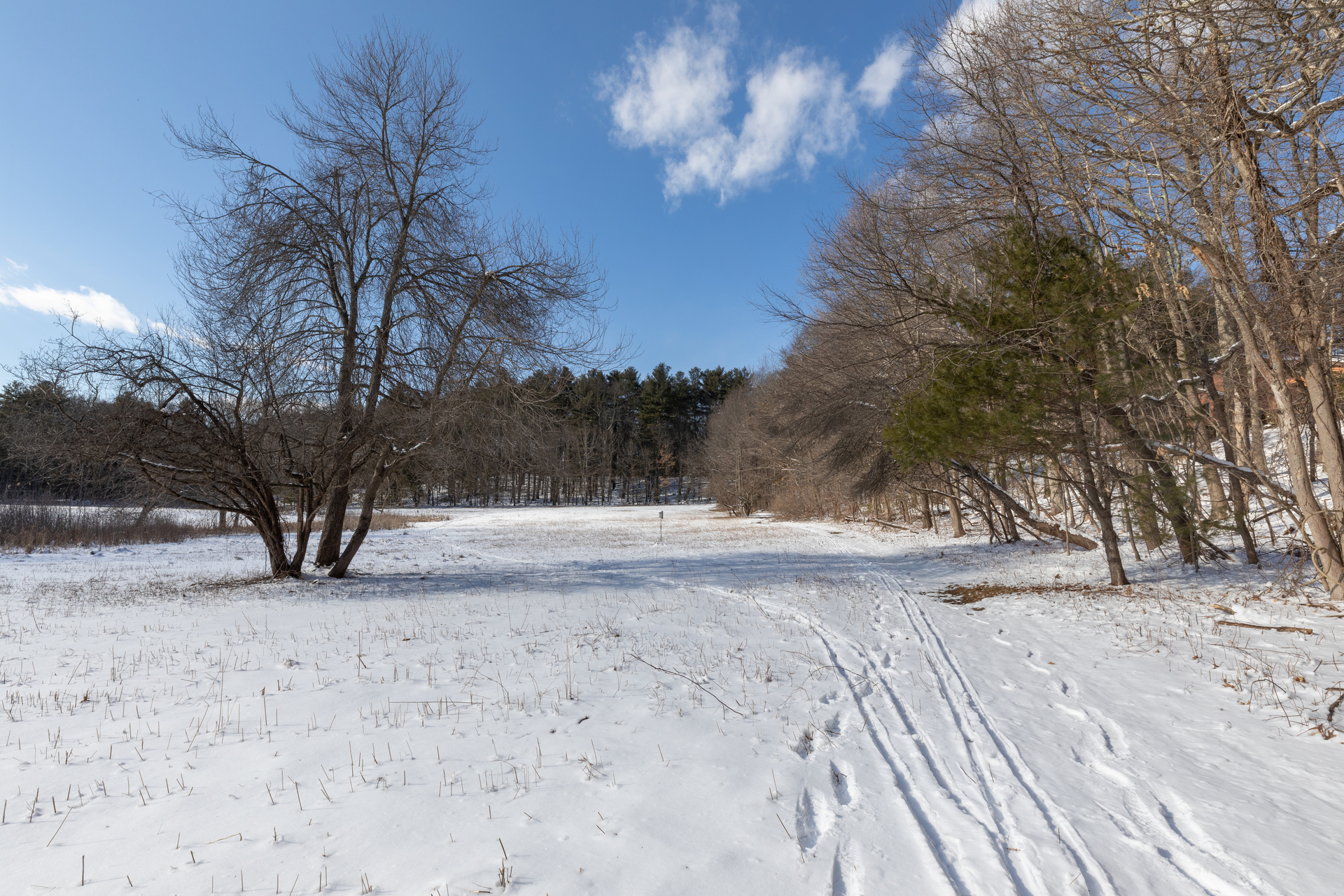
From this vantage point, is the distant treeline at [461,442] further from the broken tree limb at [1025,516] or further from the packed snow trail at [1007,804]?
the broken tree limb at [1025,516]

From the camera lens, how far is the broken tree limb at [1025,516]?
49.0ft

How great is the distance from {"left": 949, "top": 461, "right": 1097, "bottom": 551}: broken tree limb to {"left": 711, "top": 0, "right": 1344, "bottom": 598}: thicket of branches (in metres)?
1.20

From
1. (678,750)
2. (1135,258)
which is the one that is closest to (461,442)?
(678,750)

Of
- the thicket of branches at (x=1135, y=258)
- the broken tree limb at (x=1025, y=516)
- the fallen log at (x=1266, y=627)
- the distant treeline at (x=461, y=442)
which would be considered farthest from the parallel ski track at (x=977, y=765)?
the broken tree limb at (x=1025, y=516)

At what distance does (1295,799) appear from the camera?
3471 mm

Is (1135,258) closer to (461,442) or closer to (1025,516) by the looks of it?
(1025,516)

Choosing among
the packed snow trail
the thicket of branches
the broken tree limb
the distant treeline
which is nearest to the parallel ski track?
the packed snow trail

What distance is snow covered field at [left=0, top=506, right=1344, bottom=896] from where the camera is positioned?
2.81 meters

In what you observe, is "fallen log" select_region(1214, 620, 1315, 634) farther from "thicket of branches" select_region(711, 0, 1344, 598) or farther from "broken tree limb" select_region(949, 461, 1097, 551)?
"broken tree limb" select_region(949, 461, 1097, 551)

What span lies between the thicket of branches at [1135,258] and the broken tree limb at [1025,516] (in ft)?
3.94

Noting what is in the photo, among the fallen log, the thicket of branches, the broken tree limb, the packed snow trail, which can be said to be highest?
the thicket of branches

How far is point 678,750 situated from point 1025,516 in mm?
14432

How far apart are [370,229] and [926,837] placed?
1450cm

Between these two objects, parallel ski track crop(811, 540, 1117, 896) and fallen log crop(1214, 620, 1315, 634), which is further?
fallen log crop(1214, 620, 1315, 634)
